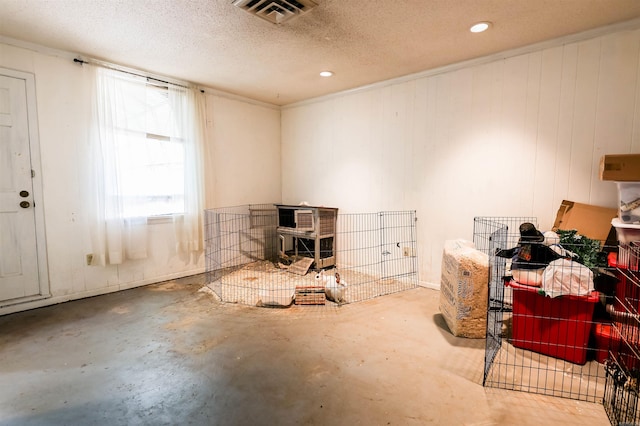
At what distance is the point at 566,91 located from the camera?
2.73 m

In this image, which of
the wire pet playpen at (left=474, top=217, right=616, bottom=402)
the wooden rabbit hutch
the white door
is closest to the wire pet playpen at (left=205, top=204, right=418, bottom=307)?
the wooden rabbit hutch

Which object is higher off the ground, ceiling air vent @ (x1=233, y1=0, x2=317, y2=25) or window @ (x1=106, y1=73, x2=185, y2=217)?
ceiling air vent @ (x1=233, y1=0, x2=317, y2=25)

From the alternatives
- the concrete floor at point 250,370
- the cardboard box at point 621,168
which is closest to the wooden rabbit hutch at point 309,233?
the concrete floor at point 250,370

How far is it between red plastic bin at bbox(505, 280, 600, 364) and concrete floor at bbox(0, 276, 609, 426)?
0.33 meters

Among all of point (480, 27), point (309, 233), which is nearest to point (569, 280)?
point (480, 27)

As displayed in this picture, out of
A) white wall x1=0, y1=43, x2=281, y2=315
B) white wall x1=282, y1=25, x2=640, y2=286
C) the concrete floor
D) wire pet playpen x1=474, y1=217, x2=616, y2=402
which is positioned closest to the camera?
the concrete floor

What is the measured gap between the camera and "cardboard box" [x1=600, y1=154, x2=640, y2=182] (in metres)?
2.04

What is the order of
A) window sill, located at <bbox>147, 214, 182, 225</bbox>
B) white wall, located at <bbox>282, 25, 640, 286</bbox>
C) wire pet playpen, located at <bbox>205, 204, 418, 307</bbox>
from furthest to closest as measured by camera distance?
1. window sill, located at <bbox>147, 214, 182, 225</bbox>
2. wire pet playpen, located at <bbox>205, 204, 418, 307</bbox>
3. white wall, located at <bbox>282, 25, 640, 286</bbox>

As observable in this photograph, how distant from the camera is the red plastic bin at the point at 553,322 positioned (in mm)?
2047

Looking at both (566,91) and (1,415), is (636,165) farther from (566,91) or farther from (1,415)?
(1,415)

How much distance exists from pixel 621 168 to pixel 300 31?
254 cm

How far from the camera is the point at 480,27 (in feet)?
8.38

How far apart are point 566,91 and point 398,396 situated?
112 inches

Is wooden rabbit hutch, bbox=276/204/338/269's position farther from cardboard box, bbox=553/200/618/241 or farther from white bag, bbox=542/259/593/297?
white bag, bbox=542/259/593/297
